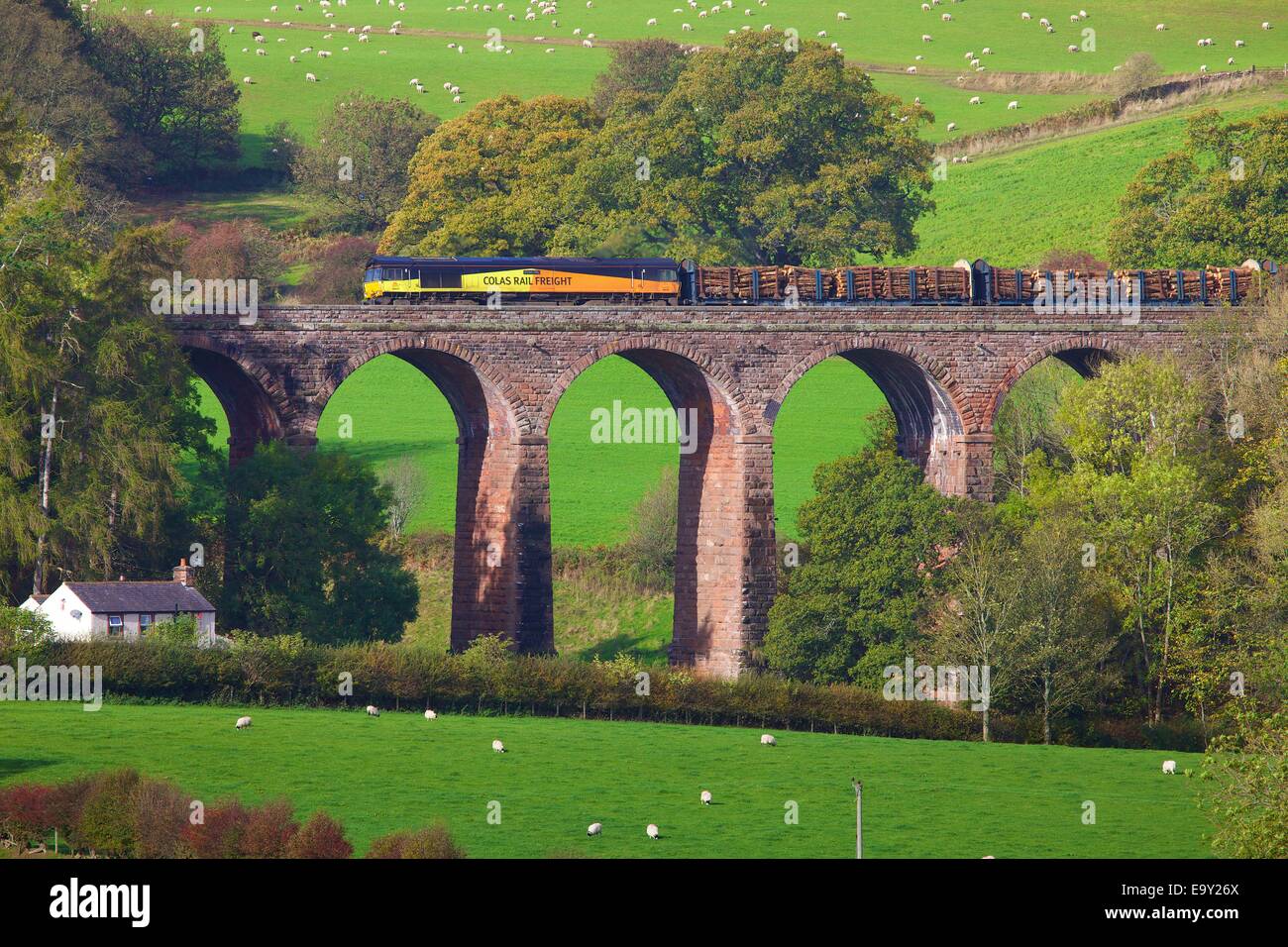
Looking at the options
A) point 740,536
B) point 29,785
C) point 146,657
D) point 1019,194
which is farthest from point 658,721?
point 1019,194

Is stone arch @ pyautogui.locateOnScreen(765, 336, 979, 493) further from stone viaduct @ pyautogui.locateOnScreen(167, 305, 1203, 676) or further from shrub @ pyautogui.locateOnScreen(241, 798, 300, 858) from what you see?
shrub @ pyautogui.locateOnScreen(241, 798, 300, 858)

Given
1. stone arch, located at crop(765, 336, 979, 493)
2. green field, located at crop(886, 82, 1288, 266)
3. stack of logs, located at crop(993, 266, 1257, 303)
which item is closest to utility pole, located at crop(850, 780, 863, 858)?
stone arch, located at crop(765, 336, 979, 493)

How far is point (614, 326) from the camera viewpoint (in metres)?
86.0

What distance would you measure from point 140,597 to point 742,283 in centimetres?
2545

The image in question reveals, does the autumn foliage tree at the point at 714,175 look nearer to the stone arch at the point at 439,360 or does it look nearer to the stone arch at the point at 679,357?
the stone arch at the point at 679,357

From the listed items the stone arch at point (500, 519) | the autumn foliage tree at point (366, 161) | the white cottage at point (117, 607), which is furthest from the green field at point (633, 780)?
the autumn foliage tree at point (366, 161)

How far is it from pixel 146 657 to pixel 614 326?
21.8m

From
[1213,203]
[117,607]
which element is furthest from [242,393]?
[1213,203]

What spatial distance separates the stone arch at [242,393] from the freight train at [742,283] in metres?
5.30

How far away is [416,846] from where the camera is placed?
49000mm

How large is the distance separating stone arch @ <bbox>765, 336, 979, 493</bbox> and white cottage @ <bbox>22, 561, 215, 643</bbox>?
22.1 m

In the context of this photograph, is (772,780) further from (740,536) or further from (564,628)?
(564,628)

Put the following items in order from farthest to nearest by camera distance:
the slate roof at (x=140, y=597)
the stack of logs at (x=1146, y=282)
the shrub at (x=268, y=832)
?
the stack of logs at (x=1146, y=282) < the slate roof at (x=140, y=597) < the shrub at (x=268, y=832)

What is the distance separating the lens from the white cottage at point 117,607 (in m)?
75.2
